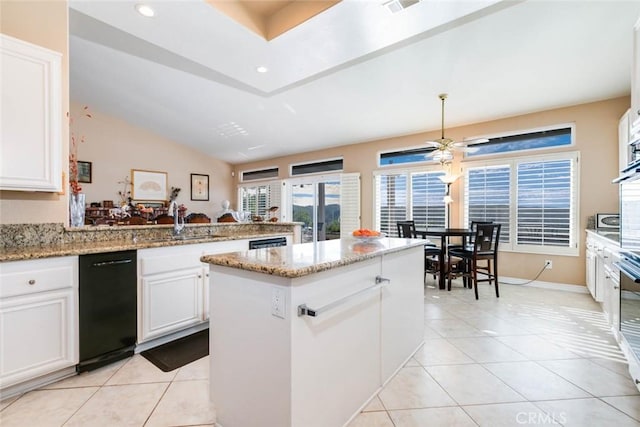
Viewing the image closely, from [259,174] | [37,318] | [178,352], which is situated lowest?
[178,352]

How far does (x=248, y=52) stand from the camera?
2.86 m

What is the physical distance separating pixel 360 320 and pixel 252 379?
66 centimetres

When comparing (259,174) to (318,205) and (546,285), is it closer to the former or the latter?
(318,205)

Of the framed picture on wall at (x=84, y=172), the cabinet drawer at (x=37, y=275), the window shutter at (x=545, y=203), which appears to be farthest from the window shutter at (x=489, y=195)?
the framed picture on wall at (x=84, y=172)

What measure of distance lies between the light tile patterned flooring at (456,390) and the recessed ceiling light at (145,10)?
109 inches

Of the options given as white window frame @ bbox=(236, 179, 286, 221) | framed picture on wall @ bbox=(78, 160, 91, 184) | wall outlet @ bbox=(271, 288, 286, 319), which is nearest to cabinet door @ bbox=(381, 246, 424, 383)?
wall outlet @ bbox=(271, 288, 286, 319)

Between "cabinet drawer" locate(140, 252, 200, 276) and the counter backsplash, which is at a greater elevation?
the counter backsplash

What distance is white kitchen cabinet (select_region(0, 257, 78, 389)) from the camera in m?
1.73

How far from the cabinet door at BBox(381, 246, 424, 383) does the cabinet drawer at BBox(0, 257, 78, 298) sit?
213 cm

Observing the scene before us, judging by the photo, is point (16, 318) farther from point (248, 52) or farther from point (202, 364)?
point (248, 52)

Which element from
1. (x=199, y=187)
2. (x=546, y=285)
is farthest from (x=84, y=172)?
(x=546, y=285)

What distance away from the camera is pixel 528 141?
4.49 m

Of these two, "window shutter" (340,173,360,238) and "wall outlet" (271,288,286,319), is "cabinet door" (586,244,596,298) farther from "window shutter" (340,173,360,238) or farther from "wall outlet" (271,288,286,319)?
"wall outlet" (271,288,286,319)

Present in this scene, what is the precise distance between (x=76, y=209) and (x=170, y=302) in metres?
1.22
